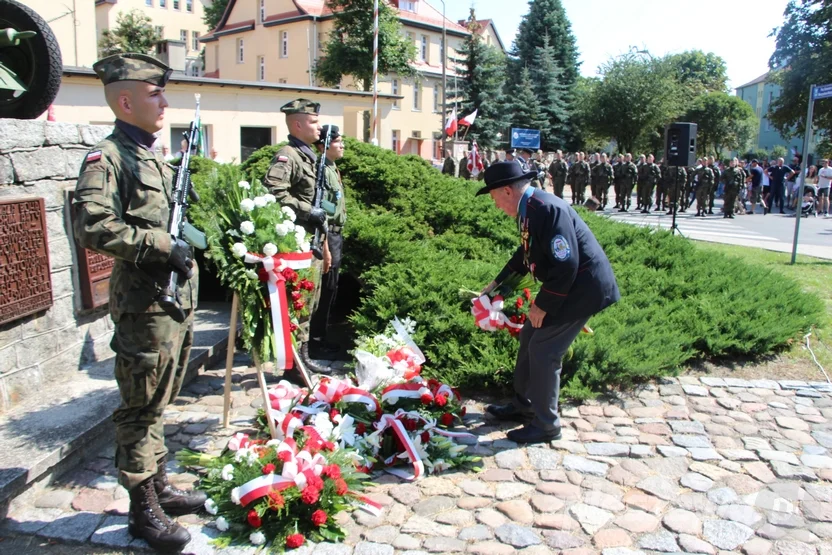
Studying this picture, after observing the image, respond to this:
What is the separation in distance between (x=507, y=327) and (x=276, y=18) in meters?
49.8

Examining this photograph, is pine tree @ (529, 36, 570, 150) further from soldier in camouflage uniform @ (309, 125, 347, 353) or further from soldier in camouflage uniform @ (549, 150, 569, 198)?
soldier in camouflage uniform @ (309, 125, 347, 353)

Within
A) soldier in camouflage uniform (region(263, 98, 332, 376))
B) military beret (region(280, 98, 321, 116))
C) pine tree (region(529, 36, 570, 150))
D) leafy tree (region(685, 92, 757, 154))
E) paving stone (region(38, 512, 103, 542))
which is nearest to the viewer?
paving stone (region(38, 512, 103, 542))

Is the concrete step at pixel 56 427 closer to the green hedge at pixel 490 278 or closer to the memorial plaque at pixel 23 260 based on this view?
the memorial plaque at pixel 23 260

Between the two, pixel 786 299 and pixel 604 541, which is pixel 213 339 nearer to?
pixel 604 541

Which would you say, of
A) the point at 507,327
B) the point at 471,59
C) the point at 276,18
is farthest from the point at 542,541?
the point at 276,18

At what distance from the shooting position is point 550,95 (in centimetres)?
4334

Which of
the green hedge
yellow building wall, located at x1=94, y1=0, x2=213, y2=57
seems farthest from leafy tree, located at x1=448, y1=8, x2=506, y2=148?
the green hedge

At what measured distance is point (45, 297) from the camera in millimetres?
4773

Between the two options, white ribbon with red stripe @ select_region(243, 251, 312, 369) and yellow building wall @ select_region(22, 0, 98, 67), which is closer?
white ribbon with red stripe @ select_region(243, 251, 312, 369)

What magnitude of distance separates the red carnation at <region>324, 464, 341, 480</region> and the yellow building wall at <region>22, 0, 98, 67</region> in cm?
2634

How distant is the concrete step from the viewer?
12.5ft

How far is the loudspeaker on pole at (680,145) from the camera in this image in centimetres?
1555

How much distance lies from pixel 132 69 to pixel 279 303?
162 cm

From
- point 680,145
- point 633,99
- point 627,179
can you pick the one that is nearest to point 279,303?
point 680,145
